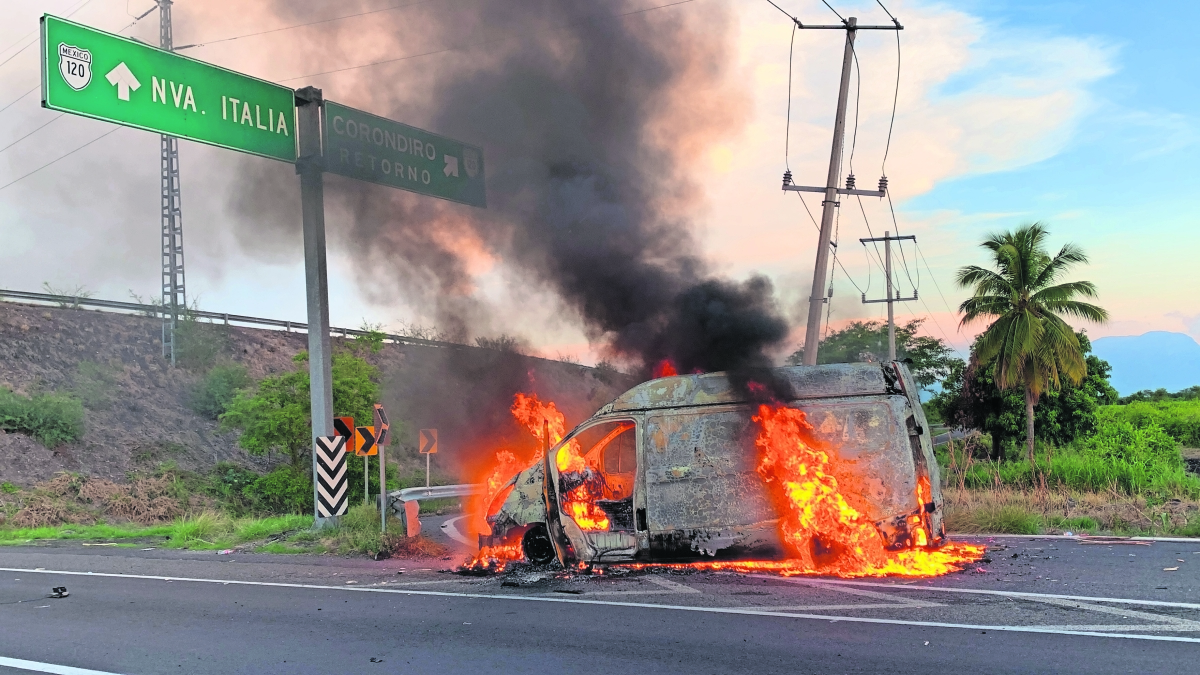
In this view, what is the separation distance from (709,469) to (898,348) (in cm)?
4596

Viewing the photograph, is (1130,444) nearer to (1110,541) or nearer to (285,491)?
(1110,541)

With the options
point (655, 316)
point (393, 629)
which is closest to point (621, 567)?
point (393, 629)

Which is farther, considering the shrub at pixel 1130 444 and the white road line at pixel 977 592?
the shrub at pixel 1130 444

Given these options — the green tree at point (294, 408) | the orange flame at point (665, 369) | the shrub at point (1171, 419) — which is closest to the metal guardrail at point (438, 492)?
the green tree at point (294, 408)

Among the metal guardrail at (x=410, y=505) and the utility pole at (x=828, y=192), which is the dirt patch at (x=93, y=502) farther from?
the utility pole at (x=828, y=192)

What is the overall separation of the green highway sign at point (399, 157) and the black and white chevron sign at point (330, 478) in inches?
155

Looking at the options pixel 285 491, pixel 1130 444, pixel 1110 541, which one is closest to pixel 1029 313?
pixel 1130 444

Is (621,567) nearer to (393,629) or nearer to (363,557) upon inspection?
(393,629)

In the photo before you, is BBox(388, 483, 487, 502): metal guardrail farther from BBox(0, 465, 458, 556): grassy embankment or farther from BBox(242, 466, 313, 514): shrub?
BBox(242, 466, 313, 514): shrub

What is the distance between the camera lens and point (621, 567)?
870 centimetres

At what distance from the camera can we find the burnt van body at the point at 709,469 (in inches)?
311

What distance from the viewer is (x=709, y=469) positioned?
8109 millimetres

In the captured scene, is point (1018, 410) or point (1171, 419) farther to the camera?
point (1171, 419)

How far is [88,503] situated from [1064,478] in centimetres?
2049
